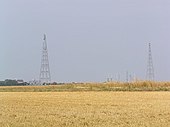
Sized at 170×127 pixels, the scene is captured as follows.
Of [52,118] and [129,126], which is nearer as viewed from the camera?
[129,126]

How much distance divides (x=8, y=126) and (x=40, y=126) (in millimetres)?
849

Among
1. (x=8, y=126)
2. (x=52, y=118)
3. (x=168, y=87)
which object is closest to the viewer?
(x=8, y=126)

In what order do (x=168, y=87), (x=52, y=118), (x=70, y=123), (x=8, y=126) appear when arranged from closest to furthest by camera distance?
(x=8, y=126)
(x=70, y=123)
(x=52, y=118)
(x=168, y=87)

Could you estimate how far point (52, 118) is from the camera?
44.8 ft

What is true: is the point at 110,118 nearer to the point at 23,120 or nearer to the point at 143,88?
the point at 23,120

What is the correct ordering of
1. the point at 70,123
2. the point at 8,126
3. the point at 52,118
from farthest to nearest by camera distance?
the point at 52,118 < the point at 70,123 < the point at 8,126

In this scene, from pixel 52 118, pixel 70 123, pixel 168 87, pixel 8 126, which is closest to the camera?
pixel 8 126

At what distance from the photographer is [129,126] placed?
11727 mm

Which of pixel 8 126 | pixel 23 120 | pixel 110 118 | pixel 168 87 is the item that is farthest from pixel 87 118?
Answer: pixel 168 87

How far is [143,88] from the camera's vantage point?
4700 cm

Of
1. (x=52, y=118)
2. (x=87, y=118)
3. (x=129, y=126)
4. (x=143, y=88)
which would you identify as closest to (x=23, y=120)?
(x=52, y=118)

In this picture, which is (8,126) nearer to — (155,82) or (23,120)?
(23,120)

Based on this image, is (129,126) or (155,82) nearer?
(129,126)

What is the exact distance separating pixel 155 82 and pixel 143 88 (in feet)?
7.26
